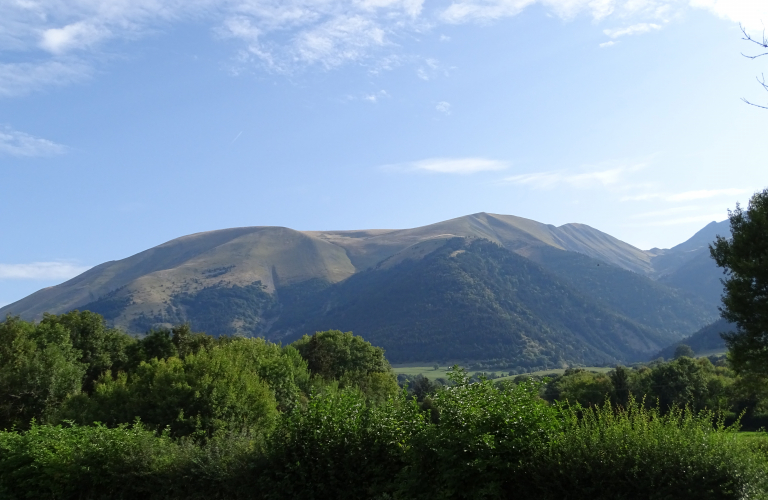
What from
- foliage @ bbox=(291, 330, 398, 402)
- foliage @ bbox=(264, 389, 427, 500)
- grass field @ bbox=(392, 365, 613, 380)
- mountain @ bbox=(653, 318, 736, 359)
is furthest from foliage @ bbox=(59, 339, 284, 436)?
mountain @ bbox=(653, 318, 736, 359)

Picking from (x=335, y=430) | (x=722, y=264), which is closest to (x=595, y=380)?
(x=722, y=264)

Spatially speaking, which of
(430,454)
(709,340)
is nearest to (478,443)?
(430,454)

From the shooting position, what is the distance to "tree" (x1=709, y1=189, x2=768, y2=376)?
1930 centimetres

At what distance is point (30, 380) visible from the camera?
33719mm

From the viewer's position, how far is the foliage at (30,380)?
33.1m

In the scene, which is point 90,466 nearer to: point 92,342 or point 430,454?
point 430,454

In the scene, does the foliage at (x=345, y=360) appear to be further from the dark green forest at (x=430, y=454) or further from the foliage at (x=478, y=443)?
the foliage at (x=478, y=443)

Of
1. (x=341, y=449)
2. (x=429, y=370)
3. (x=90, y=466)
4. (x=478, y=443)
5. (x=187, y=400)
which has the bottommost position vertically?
(x=429, y=370)

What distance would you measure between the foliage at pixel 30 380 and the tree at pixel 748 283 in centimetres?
3332

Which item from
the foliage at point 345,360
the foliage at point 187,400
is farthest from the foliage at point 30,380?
the foliage at point 345,360

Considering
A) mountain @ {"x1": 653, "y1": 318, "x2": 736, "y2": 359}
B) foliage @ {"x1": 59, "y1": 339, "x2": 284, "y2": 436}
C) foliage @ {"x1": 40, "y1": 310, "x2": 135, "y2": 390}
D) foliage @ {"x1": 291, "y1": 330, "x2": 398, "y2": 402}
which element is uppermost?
foliage @ {"x1": 40, "y1": 310, "x2": 135, "y2": 390}

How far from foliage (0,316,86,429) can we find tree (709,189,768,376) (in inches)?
1312

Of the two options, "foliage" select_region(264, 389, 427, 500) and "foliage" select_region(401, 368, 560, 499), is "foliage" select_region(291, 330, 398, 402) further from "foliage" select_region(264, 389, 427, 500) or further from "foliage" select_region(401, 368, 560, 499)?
"foliage" select_region(401, 368, 560, 499)

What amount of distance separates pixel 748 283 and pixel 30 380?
3647 centimetres
